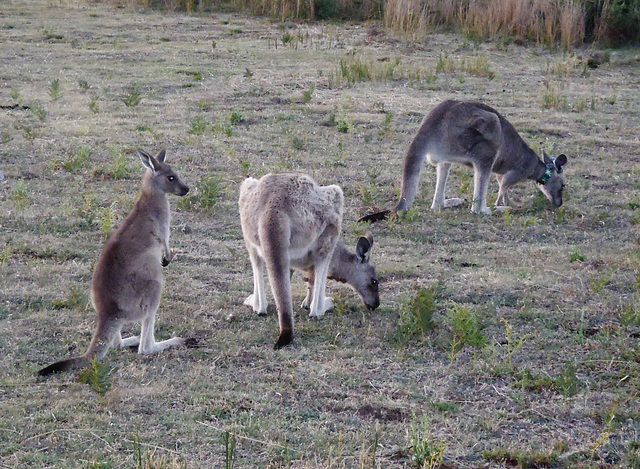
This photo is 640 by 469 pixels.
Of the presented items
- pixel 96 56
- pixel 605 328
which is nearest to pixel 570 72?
pixel 96 56

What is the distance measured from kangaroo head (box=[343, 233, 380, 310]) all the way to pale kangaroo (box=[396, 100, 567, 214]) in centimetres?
148

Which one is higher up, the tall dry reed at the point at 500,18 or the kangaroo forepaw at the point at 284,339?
the tall dry reed at the point at 500,18

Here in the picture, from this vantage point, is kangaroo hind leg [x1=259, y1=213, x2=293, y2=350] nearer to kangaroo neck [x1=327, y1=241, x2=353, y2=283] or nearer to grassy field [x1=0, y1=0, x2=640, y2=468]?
grassy field [x1=0, y1=0, x2=640, y2=468]

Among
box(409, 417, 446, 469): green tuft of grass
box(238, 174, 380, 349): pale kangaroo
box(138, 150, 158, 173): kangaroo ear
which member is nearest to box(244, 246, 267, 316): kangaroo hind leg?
box(238, 174, 380, 349): pale kangaroo

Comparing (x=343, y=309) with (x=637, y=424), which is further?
(x=343, y=309)

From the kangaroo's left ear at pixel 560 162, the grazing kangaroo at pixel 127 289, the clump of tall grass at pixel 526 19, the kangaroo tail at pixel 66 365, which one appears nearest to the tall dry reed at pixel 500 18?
the clump of tall grass at pixel 526 19

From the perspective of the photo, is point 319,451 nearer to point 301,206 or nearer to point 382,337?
point 382,337

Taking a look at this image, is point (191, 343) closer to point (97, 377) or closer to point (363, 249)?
point (97, 377)

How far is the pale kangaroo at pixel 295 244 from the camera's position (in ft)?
13.8

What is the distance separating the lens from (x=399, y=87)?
10969 mm

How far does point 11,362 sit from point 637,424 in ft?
9.42

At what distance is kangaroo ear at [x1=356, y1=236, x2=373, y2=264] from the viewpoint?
4.93 meters

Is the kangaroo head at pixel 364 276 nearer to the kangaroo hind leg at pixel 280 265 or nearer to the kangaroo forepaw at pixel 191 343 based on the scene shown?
the kangaroo hind leg at pixel 280 265

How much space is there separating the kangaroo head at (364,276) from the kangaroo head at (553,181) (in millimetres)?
2702
